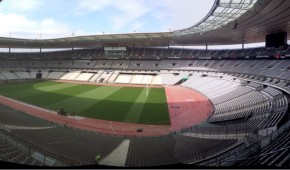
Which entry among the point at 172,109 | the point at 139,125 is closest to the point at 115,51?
the point at 172,109

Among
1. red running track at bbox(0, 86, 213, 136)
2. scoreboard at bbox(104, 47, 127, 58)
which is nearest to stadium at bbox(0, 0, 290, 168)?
red running track at bbox(0, 86, 213, 136)

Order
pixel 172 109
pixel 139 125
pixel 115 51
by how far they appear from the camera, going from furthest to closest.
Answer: pixel 115 51 → pixel 172 109 → pixel 139 125

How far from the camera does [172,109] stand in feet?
92.2

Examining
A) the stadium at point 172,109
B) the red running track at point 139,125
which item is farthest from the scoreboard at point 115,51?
the red running track at point 139,125

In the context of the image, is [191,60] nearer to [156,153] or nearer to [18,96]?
[18,96]

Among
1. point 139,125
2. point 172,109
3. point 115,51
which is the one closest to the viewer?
point 139,125

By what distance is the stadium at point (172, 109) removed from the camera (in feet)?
37.5

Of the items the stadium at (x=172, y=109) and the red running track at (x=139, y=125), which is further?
the red running track at (x=139, y=125)

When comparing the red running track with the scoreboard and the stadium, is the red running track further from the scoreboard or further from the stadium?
the scoreboard

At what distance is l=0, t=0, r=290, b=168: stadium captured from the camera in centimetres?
1143

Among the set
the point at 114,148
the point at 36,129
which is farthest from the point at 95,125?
the point at 114,148

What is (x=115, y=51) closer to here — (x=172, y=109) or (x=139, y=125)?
(x=172, y=109)

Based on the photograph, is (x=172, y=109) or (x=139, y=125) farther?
(x=172, y=109)

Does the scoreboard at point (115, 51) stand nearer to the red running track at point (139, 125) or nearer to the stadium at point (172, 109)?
the stadium at point (172, 109)
